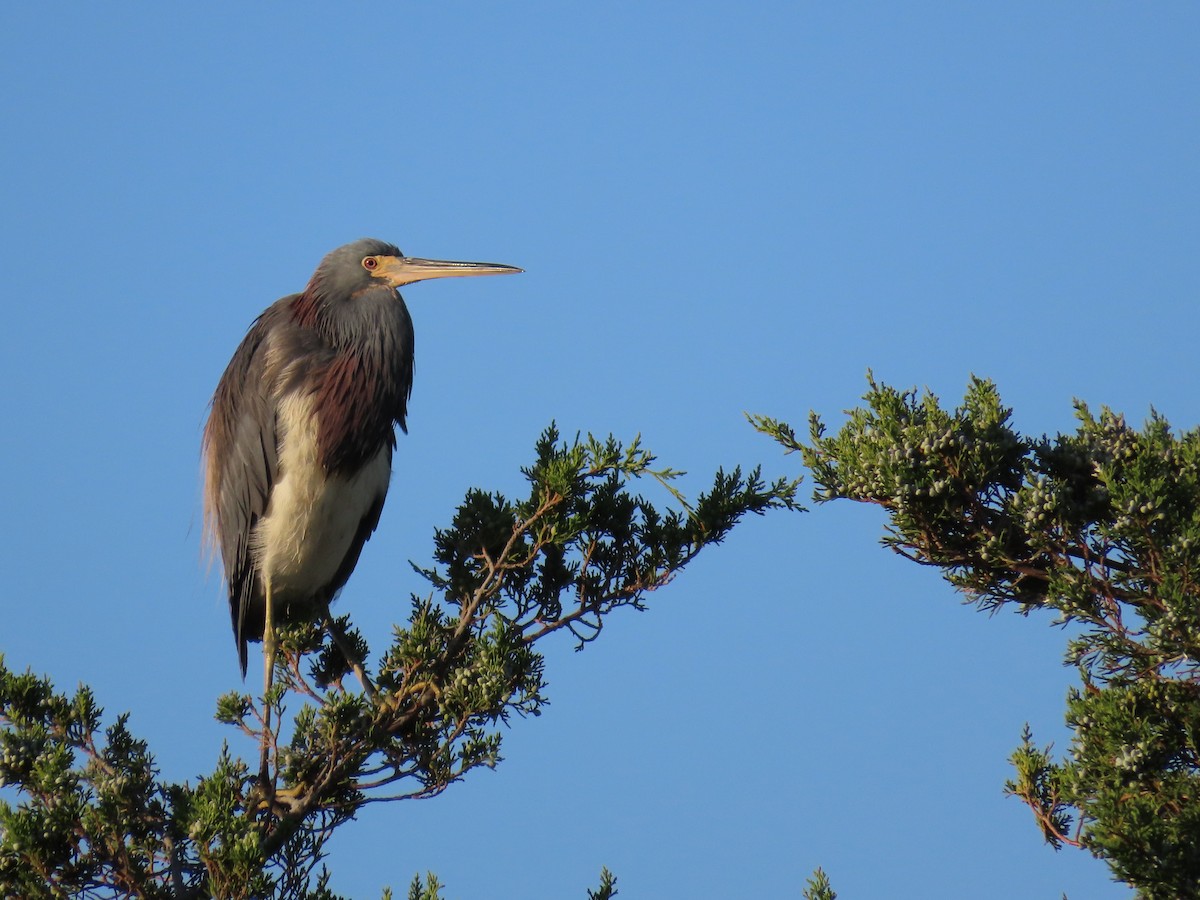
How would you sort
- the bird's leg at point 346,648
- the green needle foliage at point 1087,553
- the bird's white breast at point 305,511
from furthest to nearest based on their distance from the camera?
the bird's white breast at point 305,511, the bird's leg at point 346,648, the green needle foliage at point 1087,553

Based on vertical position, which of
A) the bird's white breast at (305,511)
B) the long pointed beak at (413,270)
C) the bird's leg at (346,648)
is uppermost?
the long pointed beak at (413,270)

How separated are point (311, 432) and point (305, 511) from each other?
0.40 metres

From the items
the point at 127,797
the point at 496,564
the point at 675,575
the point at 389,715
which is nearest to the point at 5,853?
the point at 127,797

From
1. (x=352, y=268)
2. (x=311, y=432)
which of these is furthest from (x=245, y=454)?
(x=352, y=268)

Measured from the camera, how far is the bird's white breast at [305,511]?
6.09 meters

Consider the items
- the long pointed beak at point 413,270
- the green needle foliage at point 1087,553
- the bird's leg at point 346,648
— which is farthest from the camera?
the long pointed beak at point 413,270

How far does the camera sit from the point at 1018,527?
4.01m

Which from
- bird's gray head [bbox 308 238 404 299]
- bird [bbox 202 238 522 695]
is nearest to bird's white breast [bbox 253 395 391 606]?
bird [bbox 202 238 522 695]

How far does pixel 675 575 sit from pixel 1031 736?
4.53ft

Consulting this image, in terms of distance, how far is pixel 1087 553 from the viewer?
3.88 m

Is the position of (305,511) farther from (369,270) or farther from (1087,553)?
(1087,553)

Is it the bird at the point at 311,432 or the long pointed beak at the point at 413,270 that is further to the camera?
the long pointed beak at the point at 413,270

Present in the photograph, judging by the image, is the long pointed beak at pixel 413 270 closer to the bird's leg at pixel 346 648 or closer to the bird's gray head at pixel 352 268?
the bird's gray head at pixel 352 268

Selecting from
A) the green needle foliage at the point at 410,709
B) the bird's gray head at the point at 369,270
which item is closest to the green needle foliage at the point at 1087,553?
the green needle foliage at the point at 410,709
